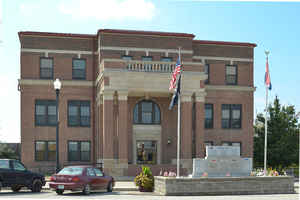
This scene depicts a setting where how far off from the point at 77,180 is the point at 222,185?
7100mm

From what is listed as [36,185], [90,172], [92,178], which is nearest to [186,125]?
[90,172]

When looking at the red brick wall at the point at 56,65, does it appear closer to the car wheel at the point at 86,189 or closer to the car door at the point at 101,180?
the car door at the point at 101,180

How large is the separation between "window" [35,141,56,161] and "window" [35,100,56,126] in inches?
61.3

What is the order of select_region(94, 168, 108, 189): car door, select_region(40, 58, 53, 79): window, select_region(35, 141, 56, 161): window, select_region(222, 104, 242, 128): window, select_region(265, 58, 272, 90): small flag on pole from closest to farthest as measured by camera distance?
1. select_region(94, 168, 108, 189): car door
2. select_region(265, 58, 272, 90): small flag on pole
3. select_region(35, 141, 56, 161): window
4. select_region(40, 58, 53, 79): window
5. select_region(222, 104, 242, 128): window

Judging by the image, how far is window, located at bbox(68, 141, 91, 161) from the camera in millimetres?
39875

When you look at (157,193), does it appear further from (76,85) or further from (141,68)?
(76,85)

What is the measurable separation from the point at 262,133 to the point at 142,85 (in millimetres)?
17200

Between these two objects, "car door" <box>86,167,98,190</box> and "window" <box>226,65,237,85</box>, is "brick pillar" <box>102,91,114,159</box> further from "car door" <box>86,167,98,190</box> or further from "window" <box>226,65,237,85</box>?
"window" <box>226,65,237,85</box>

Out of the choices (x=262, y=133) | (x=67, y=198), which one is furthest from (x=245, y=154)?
(x=67, y=198)

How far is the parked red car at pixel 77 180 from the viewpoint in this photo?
22.4 meters

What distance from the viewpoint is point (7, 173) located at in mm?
22688

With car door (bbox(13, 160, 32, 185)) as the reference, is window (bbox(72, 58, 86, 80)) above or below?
above

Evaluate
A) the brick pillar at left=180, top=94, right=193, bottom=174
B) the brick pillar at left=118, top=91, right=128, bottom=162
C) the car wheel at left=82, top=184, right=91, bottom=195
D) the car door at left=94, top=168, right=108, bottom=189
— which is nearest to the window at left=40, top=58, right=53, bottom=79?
the brick pillar at left=118, top=91, right=128, bottom=162

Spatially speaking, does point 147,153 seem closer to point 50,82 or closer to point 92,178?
point 50,82
